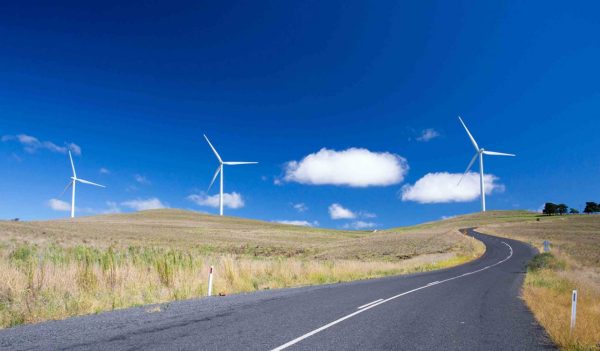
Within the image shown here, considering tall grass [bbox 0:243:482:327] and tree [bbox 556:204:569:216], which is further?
tree [bbox 556:204:569:216]

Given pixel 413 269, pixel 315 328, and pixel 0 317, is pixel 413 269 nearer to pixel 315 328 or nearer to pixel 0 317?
pixel 315 328

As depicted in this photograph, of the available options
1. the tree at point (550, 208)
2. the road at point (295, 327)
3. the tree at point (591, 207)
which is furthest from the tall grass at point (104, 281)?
the tree at point (591, 207)

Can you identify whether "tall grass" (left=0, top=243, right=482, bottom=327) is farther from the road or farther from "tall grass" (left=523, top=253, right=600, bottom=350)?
"tall grass" (left=523, top=253, right=600, bottom=350)

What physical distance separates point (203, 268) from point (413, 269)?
2043cm

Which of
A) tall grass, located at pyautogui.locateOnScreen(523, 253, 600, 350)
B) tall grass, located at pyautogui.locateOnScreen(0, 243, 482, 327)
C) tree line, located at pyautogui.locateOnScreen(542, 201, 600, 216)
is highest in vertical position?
tree line, located at pyautogui.locateOnScreen(542, 201, 600, 216)

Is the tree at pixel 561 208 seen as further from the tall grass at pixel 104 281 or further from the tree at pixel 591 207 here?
the tall grass at pixel 104 281

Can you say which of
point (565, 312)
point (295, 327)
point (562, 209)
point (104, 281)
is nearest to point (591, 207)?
point (562, 209)

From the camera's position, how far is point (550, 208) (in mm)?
157500

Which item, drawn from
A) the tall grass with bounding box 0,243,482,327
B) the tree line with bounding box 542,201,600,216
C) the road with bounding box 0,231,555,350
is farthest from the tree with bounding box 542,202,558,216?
the road with bounding box 0,231,555,350

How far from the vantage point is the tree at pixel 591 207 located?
161625 millimetres

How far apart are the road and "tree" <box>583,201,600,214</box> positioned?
594 ft

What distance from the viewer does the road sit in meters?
7.52

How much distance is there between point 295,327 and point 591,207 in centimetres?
19035

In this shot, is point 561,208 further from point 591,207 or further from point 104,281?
point 104,281
